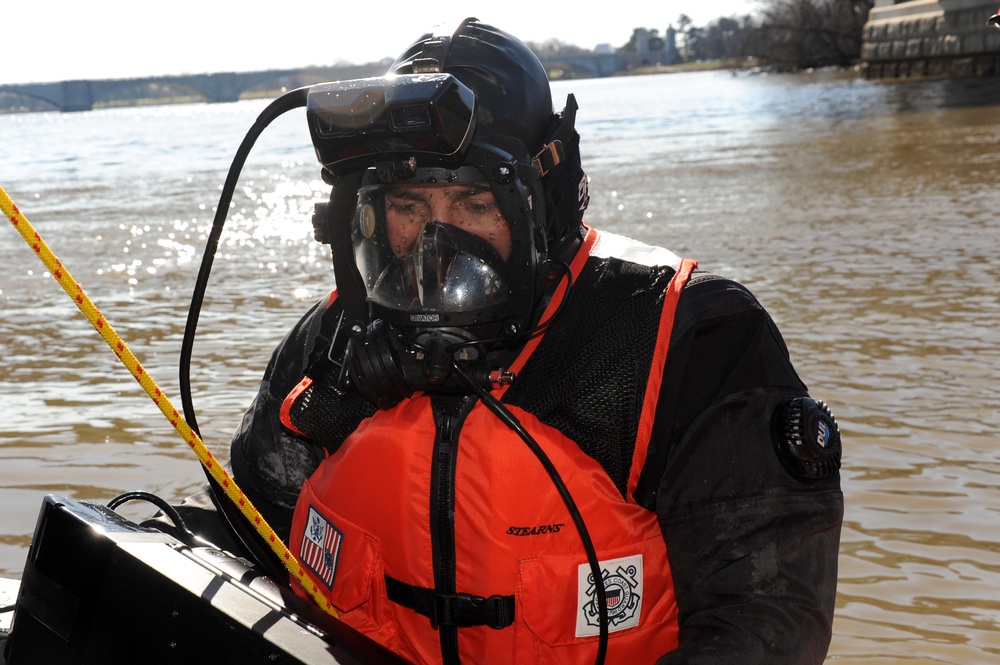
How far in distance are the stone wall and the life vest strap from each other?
106 feet

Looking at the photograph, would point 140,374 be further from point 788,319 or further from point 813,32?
point 813,32

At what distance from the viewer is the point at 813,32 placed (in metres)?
60.8

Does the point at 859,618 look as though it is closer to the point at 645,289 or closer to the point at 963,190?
the point at 645,289

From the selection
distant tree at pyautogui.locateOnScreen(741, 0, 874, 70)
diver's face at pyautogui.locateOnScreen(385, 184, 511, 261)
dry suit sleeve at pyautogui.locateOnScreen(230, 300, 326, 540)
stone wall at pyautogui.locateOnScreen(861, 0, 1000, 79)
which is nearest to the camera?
diver's face at pyautogui.locateOnScreen(385, 184, 511, 261)

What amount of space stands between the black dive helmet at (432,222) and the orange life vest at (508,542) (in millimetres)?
125

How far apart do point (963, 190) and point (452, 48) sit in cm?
1051

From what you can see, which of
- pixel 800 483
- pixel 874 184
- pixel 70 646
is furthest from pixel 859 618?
pixel 874 184

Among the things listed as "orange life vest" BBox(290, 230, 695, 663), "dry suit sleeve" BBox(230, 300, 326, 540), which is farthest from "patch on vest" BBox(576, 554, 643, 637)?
"dry suit sleeve" BBox(230, 300, 326, 540)

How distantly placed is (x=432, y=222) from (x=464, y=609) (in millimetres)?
757

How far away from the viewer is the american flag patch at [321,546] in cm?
233

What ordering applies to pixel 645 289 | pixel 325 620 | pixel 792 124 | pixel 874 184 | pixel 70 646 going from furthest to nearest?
1. pixel 792 124
2. pixel 874 184
3. pixel 645 289
4. pixel 325 620
5. pixel 70 646

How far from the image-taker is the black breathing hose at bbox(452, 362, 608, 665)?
202 cm

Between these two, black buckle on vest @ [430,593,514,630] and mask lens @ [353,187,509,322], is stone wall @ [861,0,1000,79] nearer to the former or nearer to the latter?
mask lens @ [353,187,509,322]

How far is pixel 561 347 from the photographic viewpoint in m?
2.25
